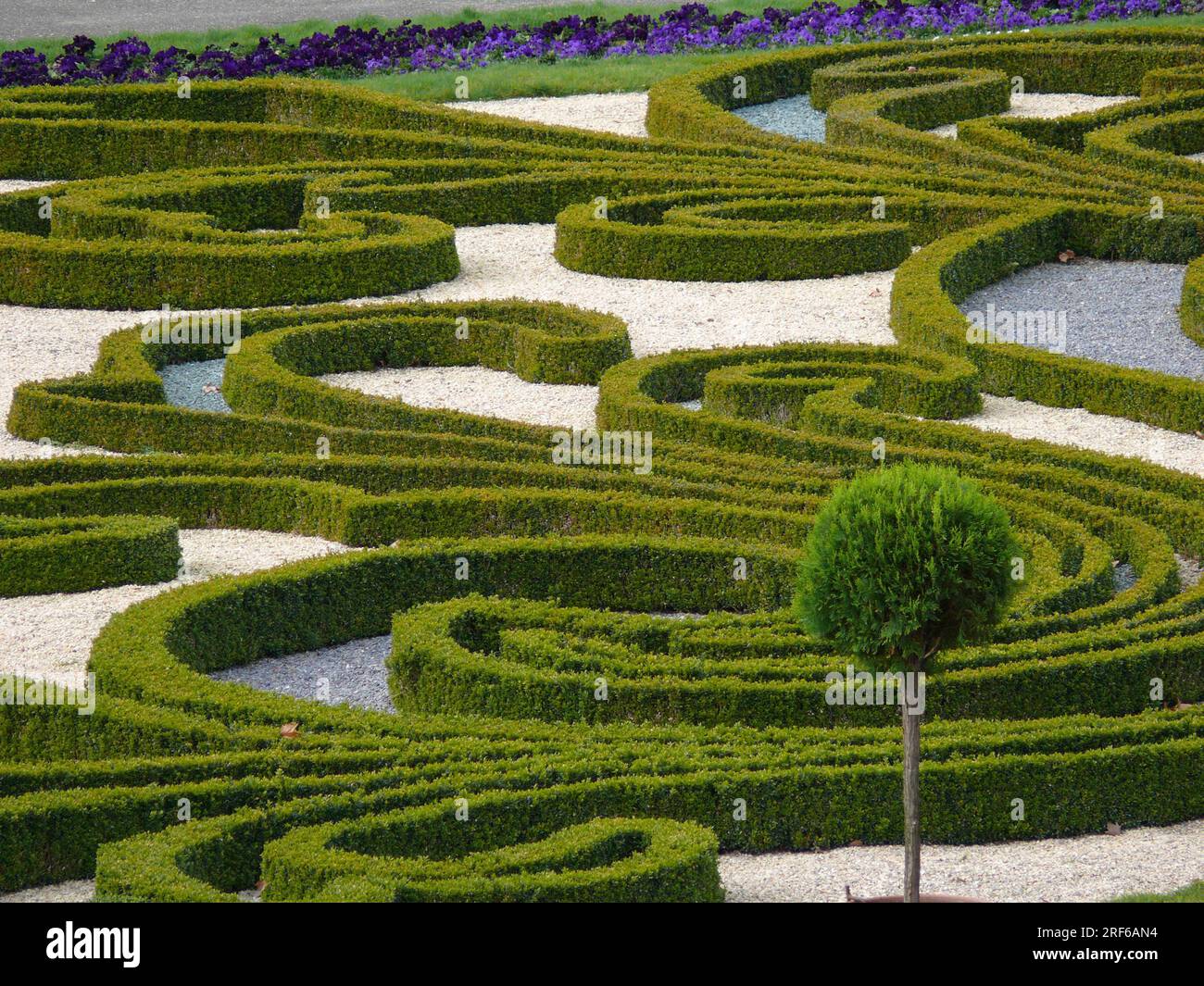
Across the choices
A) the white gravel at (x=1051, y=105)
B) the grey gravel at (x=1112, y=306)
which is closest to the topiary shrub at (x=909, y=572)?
the grey gravel at (x=1112, y=306)

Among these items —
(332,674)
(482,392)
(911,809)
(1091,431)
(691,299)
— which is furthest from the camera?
(691,299)

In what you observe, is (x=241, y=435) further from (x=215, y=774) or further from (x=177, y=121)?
(x=177, y=121)

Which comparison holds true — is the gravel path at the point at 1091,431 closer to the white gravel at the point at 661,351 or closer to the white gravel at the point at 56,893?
the white gravel at the point at 661,351

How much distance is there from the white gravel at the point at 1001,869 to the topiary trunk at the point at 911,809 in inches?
22.7

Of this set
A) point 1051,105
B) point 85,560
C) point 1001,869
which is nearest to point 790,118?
point 1051,105

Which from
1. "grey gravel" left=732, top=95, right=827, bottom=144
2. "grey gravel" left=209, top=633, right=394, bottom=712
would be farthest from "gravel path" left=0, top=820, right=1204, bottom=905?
"grey gravel" left=732, top=95, right=827, bottom=144

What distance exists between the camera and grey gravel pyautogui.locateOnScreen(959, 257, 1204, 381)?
64.3 ft

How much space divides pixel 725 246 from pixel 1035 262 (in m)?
3.28

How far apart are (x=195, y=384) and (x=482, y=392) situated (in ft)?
8.58

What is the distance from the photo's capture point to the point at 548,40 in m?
35.1

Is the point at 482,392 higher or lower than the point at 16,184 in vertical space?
lower

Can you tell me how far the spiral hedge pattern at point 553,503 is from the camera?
11.0 metres

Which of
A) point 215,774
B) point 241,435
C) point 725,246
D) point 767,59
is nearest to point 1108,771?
point 215,774

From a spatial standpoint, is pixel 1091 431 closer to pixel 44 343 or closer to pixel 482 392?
pixel 482 392
